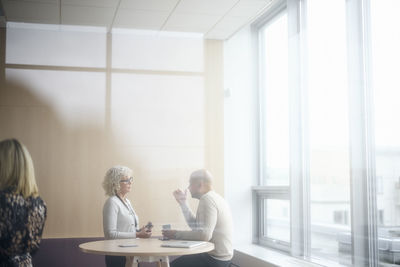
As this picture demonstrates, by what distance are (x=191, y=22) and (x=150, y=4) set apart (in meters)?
0.70

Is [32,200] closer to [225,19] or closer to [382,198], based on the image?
[382,198]

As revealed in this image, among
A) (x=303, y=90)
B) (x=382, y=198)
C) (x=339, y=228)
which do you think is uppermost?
(x=303, y=90)

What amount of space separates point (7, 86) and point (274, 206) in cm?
327

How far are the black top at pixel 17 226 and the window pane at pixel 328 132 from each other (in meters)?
2.52

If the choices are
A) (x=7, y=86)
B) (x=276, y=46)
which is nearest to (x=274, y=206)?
(x=276, y=46)

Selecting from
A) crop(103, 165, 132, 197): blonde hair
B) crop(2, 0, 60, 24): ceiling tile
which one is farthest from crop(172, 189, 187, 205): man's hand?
crop(2, 0, 60, 24): ceiling tile

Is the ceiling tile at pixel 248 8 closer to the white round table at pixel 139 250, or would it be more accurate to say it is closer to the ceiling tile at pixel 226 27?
the ceiling tile at pixel 226 27

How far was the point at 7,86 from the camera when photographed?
5070 mm

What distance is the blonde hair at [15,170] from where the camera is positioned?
9.05 feet

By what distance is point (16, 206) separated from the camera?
276 cm

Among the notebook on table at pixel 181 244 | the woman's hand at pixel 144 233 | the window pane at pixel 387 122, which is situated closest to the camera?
the window pane at pixel 387 122

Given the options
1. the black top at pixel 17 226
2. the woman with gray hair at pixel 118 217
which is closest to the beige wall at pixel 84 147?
the woman with gray hair at pixel 118 217

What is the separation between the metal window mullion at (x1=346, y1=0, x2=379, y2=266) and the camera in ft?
12.5

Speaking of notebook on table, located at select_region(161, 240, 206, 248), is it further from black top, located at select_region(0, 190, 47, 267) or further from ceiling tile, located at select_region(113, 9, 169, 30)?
ceiling tile, located at select_region(113, 9, 169, 30)
